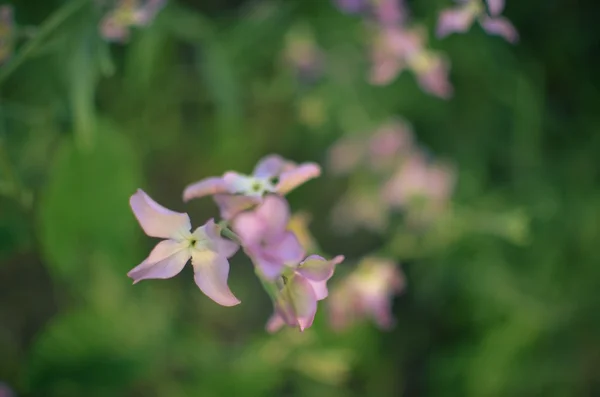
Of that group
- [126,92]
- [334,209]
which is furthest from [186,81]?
[334,209]

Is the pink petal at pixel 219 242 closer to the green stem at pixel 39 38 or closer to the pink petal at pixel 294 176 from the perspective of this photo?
the pink petal at pixel 294 176

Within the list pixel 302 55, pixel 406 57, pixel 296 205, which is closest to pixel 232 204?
pixel 406 57

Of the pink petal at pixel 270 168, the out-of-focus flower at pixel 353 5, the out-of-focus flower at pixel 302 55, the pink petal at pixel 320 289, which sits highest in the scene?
the out-of-focus flower at pixel 302 55

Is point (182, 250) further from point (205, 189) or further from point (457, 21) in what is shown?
point (457, 21)

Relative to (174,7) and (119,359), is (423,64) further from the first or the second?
(119,359)

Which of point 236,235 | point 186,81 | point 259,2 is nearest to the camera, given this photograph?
point 236,235

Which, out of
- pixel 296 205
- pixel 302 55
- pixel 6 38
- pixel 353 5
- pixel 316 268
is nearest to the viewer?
pixel 316 268

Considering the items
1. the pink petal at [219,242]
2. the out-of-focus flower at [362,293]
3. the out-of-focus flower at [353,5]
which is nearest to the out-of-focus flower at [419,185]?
the out-of-focus flower at [362,293]
